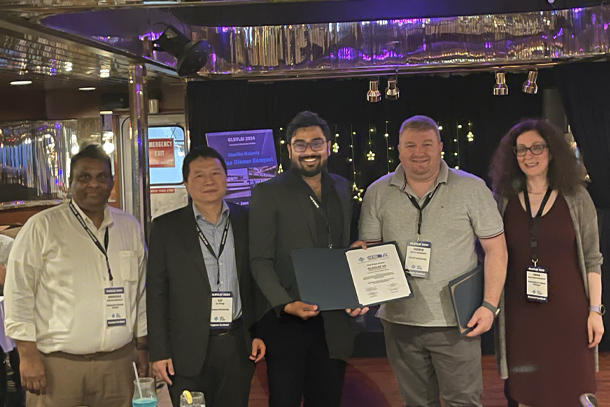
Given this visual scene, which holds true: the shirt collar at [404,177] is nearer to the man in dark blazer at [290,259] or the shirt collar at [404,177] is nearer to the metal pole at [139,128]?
the man in dark blazer at [290,259]

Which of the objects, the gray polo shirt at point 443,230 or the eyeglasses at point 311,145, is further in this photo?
the gray polo shirt at point 443,230

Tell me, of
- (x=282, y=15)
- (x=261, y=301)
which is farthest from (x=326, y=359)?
(x=282, y=15)

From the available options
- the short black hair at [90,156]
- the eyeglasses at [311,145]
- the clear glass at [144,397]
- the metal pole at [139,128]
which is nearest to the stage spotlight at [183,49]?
the metal pole at [139,128]

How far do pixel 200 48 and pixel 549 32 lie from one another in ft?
11.9

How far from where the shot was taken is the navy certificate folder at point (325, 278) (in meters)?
3.13

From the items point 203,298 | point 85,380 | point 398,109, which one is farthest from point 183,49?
point 398,109

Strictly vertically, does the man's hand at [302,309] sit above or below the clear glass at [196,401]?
above

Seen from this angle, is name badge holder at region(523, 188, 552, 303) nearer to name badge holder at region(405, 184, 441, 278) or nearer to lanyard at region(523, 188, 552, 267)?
lanyard at region(523, 188, 552, 267)

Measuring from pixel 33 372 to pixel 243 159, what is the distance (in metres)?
4.14

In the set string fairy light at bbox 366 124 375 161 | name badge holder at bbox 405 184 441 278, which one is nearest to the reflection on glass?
string fairy light at bbox 366 124 375 161

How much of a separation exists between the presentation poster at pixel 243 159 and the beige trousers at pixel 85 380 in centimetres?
367

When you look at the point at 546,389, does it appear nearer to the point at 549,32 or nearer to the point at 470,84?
the point at 549,32

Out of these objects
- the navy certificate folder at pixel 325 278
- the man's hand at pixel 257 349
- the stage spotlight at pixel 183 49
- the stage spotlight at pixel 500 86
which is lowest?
the man's hand at pixel 257 349

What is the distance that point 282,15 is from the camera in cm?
702
